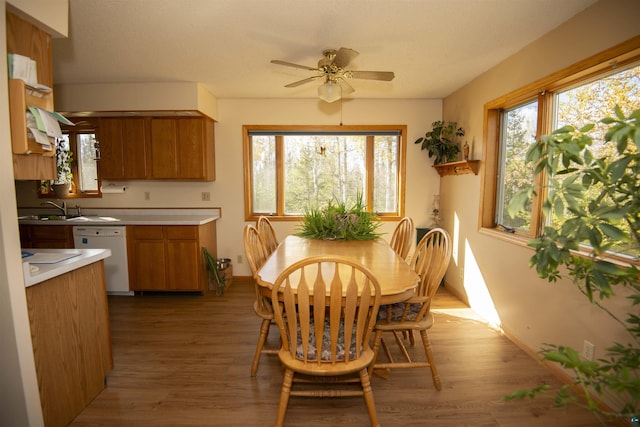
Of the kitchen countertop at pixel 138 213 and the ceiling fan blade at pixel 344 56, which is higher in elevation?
the ceiling fan blade at pixel 344 56

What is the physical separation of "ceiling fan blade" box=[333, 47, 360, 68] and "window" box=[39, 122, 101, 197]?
10.3 feet

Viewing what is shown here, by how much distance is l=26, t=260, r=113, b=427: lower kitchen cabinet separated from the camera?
1496mm

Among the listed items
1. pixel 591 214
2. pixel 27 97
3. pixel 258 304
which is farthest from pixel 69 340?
pixel 591 214

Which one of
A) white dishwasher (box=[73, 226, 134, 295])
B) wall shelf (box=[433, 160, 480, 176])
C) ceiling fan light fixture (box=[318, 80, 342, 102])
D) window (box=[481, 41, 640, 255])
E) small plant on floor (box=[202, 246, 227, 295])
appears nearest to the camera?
window (box=[481, 41, 640, 255])

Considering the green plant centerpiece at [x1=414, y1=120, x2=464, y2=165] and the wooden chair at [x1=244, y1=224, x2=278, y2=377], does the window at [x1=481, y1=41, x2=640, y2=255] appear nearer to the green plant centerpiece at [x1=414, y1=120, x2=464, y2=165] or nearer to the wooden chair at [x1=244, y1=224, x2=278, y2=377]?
the green plant centerpiece at [x1=414, y1=120, x2=464, y2=165]

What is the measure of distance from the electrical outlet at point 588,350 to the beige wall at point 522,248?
24 millimetres

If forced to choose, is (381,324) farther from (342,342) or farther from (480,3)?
(480,3)

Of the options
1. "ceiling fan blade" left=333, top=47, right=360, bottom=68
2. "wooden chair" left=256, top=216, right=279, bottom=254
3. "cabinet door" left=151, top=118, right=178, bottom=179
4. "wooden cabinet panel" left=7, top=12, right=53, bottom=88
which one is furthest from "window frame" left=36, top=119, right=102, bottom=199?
"ceiling fan blade" left=333, top=47, right=360, bottom=68

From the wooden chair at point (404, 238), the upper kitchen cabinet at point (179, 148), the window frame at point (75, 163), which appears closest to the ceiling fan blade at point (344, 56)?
the wooden chair at point (404, 238)

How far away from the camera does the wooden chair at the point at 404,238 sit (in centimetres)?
271

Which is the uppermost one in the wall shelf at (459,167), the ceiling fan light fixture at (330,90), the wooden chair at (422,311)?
the ceiling fan light fixture at (330,90)

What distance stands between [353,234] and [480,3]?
1.83 m

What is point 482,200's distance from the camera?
3.00 metres

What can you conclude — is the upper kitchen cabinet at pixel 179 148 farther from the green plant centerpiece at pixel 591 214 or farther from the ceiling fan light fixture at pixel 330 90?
the green plant centerpiece at pixel 591 214
